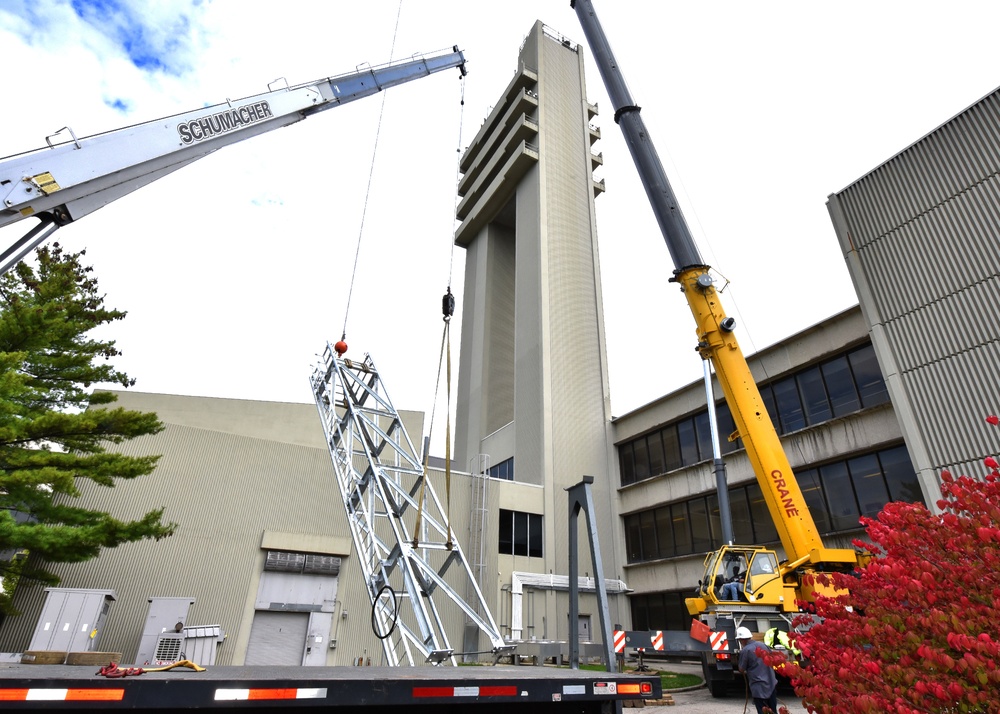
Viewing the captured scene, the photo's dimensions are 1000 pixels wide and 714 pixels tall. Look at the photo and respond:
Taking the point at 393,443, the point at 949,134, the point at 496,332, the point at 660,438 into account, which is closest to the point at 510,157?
the point at 496,332

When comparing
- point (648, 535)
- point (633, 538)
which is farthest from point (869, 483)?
point (633, 538)

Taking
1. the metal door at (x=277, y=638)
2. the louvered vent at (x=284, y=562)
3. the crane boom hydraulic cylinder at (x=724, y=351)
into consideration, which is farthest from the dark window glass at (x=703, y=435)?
the metal door at (x=277, y=638)

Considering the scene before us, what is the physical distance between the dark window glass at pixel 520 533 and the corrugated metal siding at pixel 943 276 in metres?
18.9

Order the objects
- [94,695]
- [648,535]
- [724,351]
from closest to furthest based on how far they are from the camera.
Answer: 1. [94,695]
2. [724,351]
3. [648,535]

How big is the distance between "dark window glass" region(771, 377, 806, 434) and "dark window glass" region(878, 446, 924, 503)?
12.4ft

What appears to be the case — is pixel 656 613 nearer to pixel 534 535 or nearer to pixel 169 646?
pixel 534 535

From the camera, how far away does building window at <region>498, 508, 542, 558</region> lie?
30.5 metres

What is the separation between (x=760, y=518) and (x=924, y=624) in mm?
21184

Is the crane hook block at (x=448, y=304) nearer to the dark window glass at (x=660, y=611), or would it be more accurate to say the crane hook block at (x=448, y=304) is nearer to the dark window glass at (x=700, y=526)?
the dark window glass at (x=700, y=526)

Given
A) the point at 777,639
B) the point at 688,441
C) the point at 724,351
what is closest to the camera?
the point at 777,639

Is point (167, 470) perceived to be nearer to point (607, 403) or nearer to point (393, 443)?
point (393, 443)

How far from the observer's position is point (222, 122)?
1066 cm

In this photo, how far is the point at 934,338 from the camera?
17812mm

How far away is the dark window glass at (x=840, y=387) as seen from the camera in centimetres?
2231
